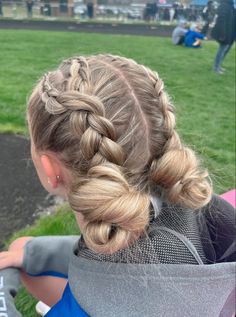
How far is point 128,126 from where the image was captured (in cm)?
106

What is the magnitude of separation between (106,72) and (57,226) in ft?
5.01

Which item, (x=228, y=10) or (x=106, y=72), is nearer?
(x=106, y=72)

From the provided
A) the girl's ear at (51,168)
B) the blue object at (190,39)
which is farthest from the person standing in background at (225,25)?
the girl's ear at (51,168)

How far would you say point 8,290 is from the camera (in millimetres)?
1344

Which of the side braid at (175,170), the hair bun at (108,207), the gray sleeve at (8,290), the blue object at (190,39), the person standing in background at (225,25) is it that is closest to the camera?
the hair bun at (108,207)

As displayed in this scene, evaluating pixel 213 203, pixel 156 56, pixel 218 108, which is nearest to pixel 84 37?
pixel 156 56

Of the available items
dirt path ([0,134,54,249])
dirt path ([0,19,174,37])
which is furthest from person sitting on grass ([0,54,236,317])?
dirt path ([0,19,174,37])

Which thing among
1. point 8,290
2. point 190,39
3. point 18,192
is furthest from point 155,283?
point 190,39

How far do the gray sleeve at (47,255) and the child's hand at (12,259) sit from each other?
0.02 m

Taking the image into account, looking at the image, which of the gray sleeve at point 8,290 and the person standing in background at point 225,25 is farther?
the person standing in background at point 225,25

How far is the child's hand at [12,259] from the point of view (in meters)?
1.52

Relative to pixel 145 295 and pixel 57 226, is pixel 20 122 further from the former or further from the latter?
pixel 145 295

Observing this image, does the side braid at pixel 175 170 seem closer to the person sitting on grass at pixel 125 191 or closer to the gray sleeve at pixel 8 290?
the person sitting on grass at pixel 125 191

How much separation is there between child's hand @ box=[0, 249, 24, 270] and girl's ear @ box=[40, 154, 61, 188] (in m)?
0.48
